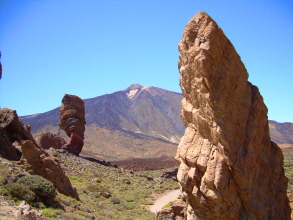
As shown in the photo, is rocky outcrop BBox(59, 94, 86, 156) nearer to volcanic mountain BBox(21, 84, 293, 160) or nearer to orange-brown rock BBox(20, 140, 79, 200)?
orange-brown rock BBox(20, 140, 79, 200)

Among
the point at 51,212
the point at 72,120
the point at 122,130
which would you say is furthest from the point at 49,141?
the point at 122,130

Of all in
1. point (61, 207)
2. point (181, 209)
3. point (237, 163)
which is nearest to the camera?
point (237, 163)

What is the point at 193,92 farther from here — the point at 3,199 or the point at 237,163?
the point at 3,199

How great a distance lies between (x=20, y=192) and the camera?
11.3 metres

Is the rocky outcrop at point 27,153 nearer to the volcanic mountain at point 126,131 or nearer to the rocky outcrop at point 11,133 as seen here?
the rocky outcrop at point 11,133

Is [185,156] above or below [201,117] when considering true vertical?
below

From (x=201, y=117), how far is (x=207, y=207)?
281 centimetres

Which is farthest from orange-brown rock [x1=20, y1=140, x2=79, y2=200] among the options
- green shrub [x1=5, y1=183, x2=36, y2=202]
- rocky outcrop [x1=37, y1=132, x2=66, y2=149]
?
rocky outcrop [x1=37, y1=132, x2=66, y2=149]

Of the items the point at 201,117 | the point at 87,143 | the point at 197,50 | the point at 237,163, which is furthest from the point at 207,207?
the point at 87,143

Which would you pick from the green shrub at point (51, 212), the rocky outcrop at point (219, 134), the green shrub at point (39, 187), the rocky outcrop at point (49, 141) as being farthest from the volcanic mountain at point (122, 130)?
the rocky outcrop at point (219, 134)

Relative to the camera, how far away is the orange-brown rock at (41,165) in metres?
15.0

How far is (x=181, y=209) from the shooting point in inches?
458

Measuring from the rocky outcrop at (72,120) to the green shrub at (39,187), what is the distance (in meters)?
26.0

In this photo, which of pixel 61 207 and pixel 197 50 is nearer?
pixel 197 50
